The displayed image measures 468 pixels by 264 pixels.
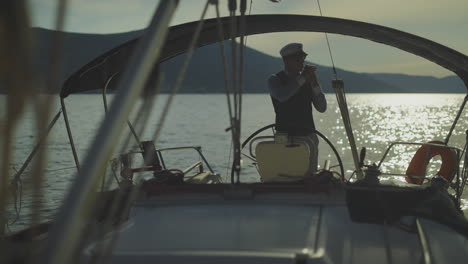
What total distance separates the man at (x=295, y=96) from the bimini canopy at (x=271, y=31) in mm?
517

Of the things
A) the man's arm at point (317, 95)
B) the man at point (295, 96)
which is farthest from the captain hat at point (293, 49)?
the man's arm at point (317, 95)

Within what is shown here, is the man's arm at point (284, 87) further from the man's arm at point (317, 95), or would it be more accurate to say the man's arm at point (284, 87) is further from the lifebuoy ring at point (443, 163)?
the lifebuoy ring at point (443, 163)

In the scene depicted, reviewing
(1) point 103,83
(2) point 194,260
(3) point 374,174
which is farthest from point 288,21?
(2) point 194,260

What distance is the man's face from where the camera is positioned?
527 cm

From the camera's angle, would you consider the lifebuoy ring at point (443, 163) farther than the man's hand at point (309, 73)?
Yes

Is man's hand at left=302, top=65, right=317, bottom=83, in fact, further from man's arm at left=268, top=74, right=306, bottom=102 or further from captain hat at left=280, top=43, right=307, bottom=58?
captain hat at left=280, top=43, right=307, bottom=58

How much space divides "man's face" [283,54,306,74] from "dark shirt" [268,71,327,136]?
9 centimetres

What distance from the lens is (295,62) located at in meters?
5.27

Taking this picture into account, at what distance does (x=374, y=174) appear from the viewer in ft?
11.5

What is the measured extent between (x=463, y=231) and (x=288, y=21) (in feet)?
11.0

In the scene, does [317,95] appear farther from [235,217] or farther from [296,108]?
[235,217]

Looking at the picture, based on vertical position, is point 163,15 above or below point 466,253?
above

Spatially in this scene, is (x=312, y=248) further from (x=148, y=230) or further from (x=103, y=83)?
(x=103, y=83)

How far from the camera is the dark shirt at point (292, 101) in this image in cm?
522
